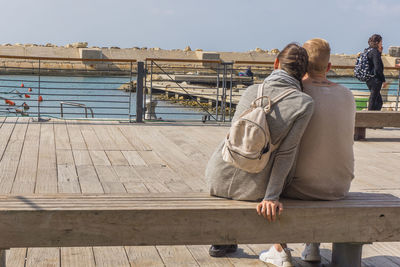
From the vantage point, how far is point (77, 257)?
10.5ft

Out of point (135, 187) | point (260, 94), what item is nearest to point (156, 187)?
point (135, 187)

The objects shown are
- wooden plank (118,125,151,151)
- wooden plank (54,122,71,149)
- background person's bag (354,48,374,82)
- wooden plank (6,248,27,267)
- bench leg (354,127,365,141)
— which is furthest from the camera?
background person's bag (354,48,374,82)

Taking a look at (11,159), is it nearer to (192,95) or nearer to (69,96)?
(192,95)

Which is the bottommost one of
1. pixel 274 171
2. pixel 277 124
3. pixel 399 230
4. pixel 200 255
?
pixel 200 255

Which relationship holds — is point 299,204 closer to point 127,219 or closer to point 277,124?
point 277,124

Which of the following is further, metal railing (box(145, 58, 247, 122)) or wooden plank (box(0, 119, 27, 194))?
metal railing (box(145, 58, 247, 122))

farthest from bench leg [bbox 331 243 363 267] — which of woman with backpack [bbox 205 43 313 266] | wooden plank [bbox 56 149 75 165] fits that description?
wooden plank [bbox 56 149 75 165]

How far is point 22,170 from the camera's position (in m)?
5.23

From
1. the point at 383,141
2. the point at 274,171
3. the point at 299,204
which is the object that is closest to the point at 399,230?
the point at 299,204

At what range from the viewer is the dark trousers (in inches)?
341

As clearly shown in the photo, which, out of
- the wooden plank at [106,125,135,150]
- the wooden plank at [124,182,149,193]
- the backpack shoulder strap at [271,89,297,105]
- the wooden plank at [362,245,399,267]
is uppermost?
the backpack shoulder strap at [271,89,297,105]

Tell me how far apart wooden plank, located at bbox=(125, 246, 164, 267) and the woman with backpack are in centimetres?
72

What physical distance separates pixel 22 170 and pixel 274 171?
3.24m

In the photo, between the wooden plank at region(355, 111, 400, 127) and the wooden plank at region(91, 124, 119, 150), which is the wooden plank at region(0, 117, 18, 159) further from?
the wooden plank at region(355, 111, 400, 127)
